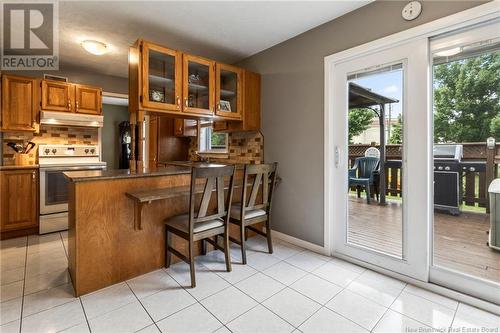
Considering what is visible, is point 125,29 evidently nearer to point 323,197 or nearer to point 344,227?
point 323,197

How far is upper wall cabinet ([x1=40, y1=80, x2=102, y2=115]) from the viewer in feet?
11.2

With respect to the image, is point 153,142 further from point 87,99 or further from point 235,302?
point 235,302

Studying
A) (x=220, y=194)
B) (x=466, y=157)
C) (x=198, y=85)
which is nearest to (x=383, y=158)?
(x=466, y=157)

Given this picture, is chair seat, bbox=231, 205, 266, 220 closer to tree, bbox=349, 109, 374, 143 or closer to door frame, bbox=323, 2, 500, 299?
door frame, bbox=323, 2, 500, 299

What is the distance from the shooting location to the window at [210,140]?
13.8 feet

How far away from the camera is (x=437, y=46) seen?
1.91 m

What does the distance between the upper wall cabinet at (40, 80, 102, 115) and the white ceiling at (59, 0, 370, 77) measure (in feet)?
1.53

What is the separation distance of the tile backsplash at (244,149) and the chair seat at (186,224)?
1.34m

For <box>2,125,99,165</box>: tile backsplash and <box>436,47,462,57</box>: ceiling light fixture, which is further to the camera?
<box>2,125,99,165</box>: tile backsplash

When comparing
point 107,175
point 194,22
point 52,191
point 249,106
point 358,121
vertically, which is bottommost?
point 52,191

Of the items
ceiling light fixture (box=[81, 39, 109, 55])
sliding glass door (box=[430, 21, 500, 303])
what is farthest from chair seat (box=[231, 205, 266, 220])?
ceiling light fixture (box=[81, 39, 109, 55])

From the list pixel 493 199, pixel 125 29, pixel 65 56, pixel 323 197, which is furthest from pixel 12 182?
pixel 493 199

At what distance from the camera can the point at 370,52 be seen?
88.7 inches

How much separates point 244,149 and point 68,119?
8.56ft
